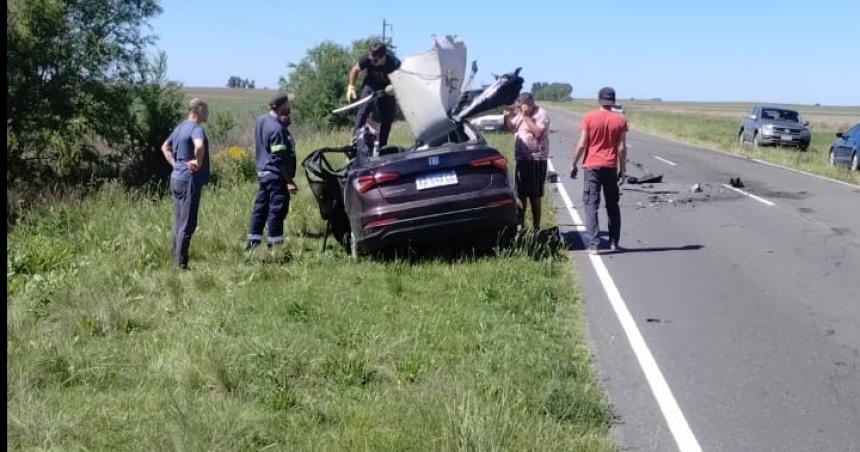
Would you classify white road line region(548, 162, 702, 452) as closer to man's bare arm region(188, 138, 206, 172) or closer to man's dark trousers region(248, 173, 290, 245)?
man's dark trousers region(248, 173, 290, 245)

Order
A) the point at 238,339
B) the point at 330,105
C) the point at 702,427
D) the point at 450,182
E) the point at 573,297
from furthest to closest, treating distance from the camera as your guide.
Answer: the point at 330,105 < the point at 450,182 < the point at 573,297 < the point at 238,339 < the point at 702,427

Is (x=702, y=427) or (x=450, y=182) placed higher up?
(x=450, y=182)

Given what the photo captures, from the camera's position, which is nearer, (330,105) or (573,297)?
(573,297)

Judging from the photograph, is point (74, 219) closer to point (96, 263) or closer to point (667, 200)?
point (96, 263)

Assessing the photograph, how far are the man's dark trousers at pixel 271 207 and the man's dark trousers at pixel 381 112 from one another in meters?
1.74

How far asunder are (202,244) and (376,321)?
3.94 metres

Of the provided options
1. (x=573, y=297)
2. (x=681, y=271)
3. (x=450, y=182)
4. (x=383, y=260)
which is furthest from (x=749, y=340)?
(x=383, y=260)

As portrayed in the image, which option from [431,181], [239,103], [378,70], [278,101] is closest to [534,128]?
[378,70]

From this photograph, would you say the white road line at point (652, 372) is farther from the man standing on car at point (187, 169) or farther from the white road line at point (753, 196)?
the white road line at point (753, 196)

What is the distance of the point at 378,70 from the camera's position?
34.1 ft

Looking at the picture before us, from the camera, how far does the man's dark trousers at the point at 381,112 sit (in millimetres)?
10922

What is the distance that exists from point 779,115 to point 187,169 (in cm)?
3129

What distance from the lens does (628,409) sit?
16.6 ft

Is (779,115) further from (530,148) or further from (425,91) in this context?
(425,91)
